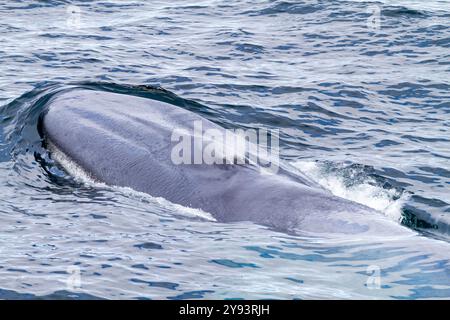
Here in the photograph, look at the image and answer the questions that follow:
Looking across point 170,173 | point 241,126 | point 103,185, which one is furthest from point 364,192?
point 241,126

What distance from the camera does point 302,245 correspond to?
877 cm

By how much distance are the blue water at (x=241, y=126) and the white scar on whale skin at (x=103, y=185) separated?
0.13ft

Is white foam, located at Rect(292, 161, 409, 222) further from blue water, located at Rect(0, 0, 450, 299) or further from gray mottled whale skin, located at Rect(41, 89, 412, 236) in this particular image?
gray mottled whale skin, located at Rect(41, 89, 412, 236)

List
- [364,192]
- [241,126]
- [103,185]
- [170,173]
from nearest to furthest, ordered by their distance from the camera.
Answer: [170,173] < [103,185] < [364,192] < [241,126]

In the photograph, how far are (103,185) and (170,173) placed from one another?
1.02 meters

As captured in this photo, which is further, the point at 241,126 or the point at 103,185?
the point at 241,126

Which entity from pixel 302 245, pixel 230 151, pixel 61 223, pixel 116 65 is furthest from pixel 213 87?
pixel 302 245

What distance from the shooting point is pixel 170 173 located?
10680 mm

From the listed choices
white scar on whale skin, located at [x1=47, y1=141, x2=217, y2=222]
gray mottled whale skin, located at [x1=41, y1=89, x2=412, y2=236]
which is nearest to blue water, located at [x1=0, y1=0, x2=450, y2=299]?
white scar on whale skin, located at [x1=47, y1=141, x2=217, y2=222]

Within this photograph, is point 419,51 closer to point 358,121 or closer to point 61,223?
point 358,121

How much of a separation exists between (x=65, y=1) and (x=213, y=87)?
35.0 ft

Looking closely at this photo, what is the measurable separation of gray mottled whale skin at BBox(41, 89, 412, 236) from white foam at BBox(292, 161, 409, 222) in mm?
1015

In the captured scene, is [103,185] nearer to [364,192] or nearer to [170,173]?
[170,173]

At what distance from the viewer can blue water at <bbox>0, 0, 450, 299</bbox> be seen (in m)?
8.18
